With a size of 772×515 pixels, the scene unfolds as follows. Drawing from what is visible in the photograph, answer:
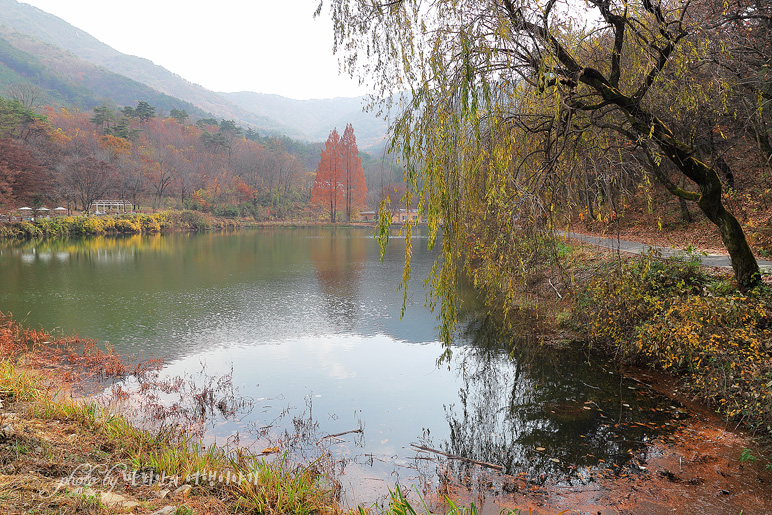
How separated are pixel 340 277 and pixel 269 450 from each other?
1299 centimetres

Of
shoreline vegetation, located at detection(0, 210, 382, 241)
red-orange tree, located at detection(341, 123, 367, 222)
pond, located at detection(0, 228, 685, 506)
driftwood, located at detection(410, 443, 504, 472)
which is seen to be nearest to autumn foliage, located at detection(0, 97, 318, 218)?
shoreline vegetation, located at detection(0, 210, 382, 241)

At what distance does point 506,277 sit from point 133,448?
4153 mm

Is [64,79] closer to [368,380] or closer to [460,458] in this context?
[368,380]

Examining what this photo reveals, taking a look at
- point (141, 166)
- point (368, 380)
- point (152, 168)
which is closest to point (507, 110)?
point (368, 380)

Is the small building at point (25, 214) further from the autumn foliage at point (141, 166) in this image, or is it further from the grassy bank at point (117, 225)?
the grassy bank at point (117, 225)

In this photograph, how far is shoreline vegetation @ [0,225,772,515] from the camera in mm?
3018

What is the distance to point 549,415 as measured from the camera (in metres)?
5.72

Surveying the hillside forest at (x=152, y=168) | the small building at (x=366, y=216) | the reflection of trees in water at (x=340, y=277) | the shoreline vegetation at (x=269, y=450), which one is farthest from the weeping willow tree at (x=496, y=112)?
the small building at (x=366, y=216)

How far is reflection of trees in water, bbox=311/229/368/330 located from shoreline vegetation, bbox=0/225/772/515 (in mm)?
5108

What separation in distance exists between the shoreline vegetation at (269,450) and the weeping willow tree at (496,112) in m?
0.94

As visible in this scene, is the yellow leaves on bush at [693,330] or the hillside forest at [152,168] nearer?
the yellow leaves on bush at [693,330]

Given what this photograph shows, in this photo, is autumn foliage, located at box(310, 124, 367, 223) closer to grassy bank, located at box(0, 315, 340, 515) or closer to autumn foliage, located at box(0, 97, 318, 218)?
autumn foliage, located at box(0, 97, 318, 218)

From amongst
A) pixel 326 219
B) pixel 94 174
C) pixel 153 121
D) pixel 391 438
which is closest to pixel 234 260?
pixel 391 438

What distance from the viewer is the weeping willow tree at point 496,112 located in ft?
14.8
